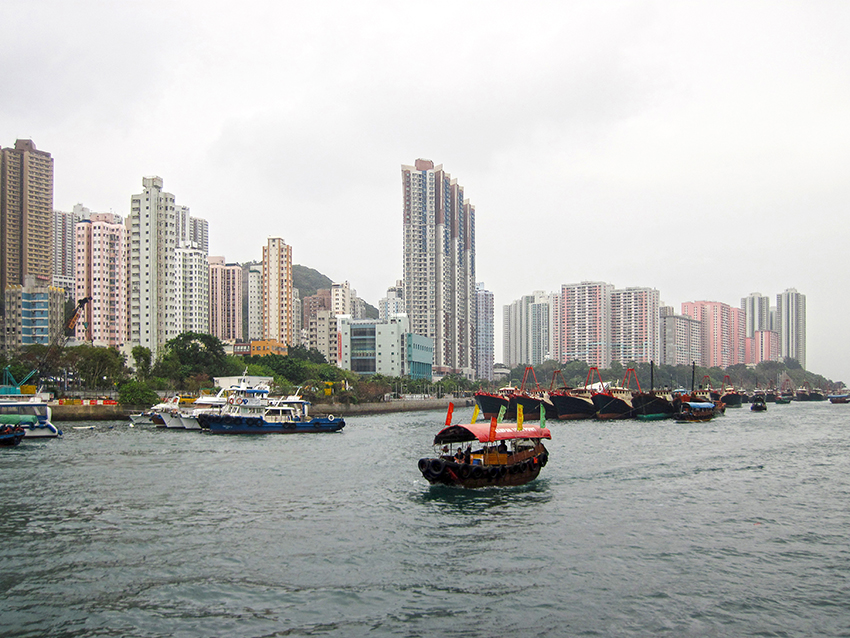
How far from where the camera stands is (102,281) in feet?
396

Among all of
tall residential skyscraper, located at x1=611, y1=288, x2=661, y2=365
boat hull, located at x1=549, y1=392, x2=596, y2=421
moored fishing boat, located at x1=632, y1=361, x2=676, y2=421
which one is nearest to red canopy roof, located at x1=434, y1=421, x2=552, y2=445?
boat hull, located at x1=549, y1=392, x2=596, y2=421

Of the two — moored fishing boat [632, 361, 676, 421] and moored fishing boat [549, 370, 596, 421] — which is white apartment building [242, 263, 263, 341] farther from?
moored fishing boat [632, 361, 676, 421]

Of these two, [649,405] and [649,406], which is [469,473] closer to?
[649,405]

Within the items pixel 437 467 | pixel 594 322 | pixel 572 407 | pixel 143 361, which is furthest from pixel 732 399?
pixel 437 467

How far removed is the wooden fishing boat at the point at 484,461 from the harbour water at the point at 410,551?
1.97 ft

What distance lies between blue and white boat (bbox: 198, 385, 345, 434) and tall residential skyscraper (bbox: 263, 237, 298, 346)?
8977 cm

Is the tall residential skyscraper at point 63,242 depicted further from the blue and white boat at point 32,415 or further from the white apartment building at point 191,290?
the blue and white boat at point 32,415

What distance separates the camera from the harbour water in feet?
48.1

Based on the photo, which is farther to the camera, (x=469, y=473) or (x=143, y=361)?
(x=143, y=361)

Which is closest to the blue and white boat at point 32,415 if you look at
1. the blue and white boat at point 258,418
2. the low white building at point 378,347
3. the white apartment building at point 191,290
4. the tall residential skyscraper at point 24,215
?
the blue and white boat at point 258,418

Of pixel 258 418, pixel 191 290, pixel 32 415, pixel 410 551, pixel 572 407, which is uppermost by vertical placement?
pixel 191 290

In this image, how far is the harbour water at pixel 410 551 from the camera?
48.1ft

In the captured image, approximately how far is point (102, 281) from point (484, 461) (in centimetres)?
10787

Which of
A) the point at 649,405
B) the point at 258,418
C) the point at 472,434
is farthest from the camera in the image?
the point at 649,405
